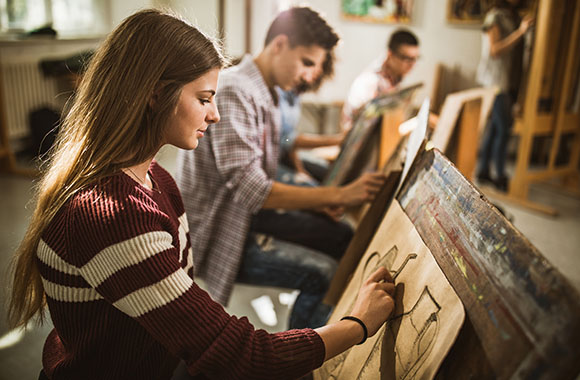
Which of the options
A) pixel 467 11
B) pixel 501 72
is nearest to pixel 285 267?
pixel 501 72

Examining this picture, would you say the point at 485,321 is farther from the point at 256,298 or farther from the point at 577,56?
the point at 577,56

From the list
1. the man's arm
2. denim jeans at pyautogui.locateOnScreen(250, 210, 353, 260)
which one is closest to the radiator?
denim jeans at pyautogui.locateOnScreen(250, 210, 353, 260)

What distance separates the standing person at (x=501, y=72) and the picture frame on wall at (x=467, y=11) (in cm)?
42

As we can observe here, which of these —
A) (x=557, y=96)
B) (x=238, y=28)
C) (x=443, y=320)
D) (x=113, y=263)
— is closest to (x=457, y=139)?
(x=443, y=320)

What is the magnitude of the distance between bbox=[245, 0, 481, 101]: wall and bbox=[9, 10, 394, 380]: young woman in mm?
3915

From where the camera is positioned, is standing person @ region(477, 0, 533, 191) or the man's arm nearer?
the man's arm

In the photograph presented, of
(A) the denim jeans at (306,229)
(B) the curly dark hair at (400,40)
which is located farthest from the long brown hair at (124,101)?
(B) the curly dark hair at (400,40)

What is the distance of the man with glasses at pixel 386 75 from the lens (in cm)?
291

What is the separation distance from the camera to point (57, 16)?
5305 millimetres

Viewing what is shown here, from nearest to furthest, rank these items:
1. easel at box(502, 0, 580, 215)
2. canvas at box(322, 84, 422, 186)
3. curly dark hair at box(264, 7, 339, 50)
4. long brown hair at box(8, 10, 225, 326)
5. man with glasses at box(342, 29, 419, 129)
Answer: long brown hair at box(8, 10, 225, 326) → curly dark hair at box(264, 7, 339, 50) → canvas at box(322, 84, 422, 186) → man with glasses at box(342, 29, 419, 129) → easel at box(502, 0, 580, 215)

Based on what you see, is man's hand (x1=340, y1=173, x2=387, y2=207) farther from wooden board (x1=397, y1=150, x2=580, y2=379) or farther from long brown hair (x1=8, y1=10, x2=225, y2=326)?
long brown hair (x1=8, y1=10, x2=225, y2=326)

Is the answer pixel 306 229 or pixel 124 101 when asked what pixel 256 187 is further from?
pixel 124 101

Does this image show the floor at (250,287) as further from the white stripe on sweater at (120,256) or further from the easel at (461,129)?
the easel at (461,129)

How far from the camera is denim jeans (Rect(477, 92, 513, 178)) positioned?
4.07 meters
